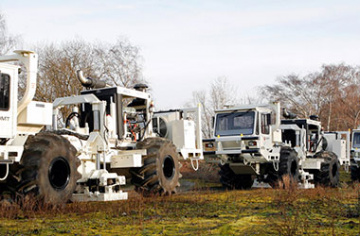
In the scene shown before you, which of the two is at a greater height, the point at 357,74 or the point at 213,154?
the point at 357,74

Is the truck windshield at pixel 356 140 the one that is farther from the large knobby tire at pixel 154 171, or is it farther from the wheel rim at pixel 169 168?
the large knobby tire at pixel 154 171

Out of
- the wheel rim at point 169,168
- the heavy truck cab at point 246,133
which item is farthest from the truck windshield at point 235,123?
the wheel rim at point 169,168

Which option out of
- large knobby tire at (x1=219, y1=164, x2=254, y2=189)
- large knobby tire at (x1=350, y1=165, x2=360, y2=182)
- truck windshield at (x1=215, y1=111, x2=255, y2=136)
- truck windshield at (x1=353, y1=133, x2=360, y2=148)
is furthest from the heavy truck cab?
truck windshield at (x1=353, y1=133, x2=360, y2=148)

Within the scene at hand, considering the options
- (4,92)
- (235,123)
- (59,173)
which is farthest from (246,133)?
(4,92)

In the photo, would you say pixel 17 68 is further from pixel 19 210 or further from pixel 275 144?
pixel 275 144

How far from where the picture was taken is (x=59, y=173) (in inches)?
429

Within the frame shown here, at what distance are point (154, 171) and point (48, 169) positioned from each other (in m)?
3.88

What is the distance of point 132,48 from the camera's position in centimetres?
3938

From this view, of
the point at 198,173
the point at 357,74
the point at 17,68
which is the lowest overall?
the point at 198,173

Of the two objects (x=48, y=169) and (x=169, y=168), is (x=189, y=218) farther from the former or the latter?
(x=169, y=168)

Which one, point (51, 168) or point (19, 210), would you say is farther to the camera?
point (51, 168)

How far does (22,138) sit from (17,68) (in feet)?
4.46

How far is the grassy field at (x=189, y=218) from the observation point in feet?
25.2

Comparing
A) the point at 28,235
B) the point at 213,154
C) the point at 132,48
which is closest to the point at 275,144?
the point at 213,154
